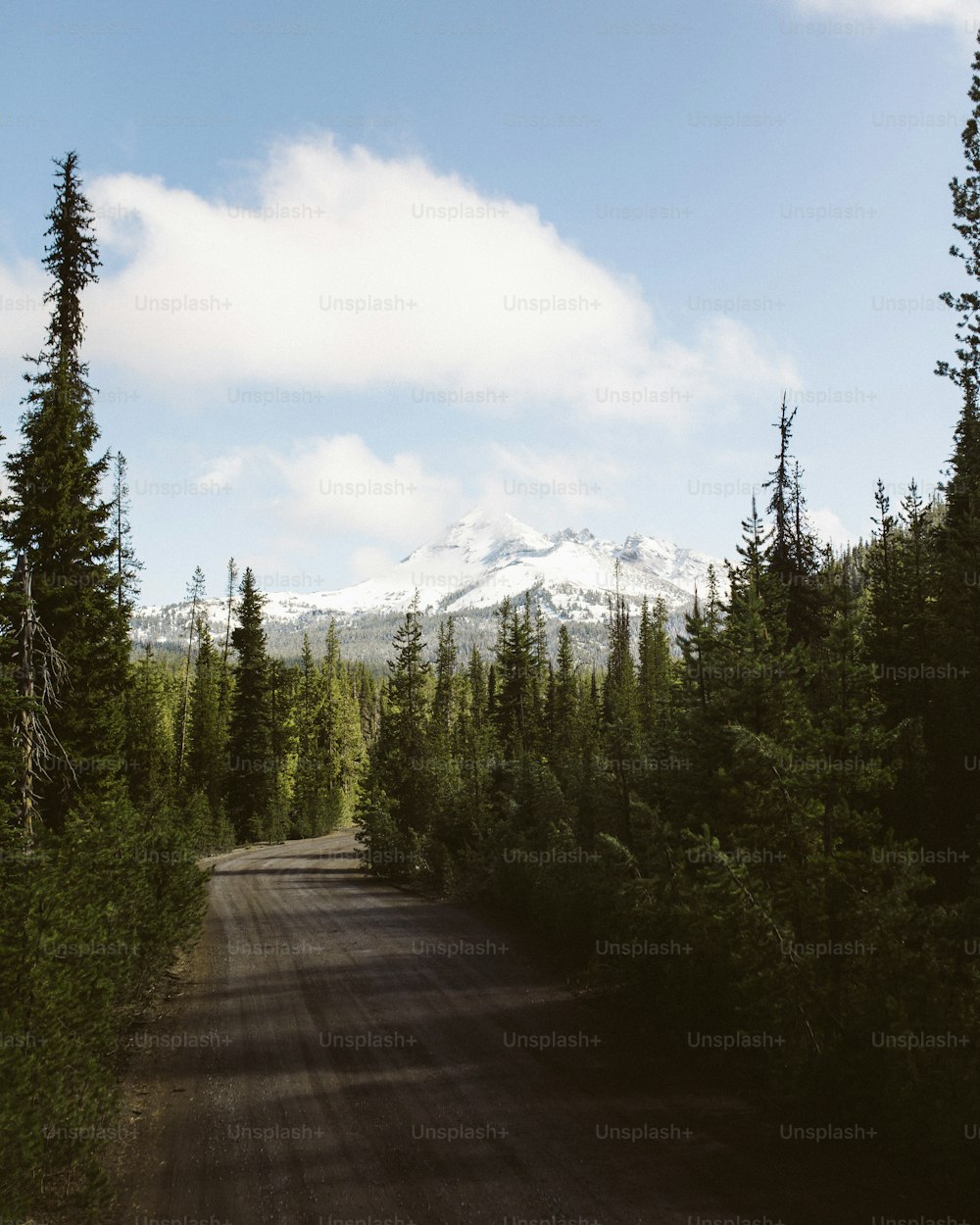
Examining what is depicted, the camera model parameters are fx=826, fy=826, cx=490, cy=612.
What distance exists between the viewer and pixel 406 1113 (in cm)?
913

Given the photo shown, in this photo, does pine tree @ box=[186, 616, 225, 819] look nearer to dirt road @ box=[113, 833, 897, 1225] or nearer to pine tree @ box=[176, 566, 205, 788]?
pine tree @ box=[176, 566, 205, 788]

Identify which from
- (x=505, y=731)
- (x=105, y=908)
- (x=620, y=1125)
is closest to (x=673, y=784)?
(x=620, y=1125)

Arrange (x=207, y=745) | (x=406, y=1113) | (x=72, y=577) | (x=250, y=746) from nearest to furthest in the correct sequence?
(x=406, y=1113) → (x=72, y=577) → (x=250, y=746) → (x=207, y=745)

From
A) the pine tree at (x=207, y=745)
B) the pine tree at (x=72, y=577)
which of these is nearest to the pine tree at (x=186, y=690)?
the pine tree at (x=207, y=745)

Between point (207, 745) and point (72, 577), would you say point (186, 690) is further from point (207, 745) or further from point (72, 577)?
point (72, 577)

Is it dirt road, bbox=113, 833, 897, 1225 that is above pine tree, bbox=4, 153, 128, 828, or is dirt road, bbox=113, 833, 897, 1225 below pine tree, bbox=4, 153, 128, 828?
below

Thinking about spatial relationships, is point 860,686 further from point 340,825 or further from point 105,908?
point 340,825

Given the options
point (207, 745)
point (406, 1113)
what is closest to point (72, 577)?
point (406, 1113)

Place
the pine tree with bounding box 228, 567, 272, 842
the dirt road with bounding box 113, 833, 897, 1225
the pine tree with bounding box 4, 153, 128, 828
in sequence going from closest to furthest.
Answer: the dirt road with bounding box 113, 833, 897, 1225
the pine tree with bounding box 4, 153, 128, 828
the pine tree with bounding box 228, 567, 272, 842

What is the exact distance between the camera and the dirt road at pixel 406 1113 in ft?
23.7

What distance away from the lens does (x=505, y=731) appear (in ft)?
180

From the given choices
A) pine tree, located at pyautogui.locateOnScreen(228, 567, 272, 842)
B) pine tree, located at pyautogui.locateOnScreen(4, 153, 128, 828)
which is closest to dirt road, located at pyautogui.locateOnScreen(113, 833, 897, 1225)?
pine tree, located at pyautogui.locateOnScreen(4, 153, 128, 828)

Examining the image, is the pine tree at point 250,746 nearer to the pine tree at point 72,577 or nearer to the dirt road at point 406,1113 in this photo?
the pine tree at point 72,577

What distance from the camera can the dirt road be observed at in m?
7.23
